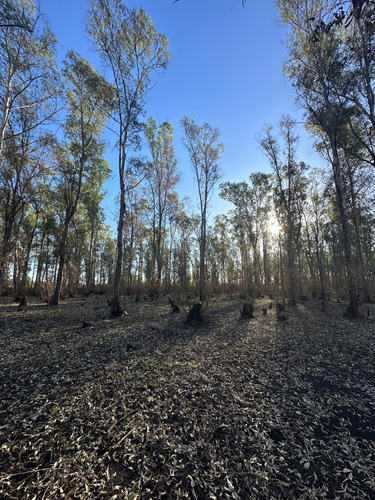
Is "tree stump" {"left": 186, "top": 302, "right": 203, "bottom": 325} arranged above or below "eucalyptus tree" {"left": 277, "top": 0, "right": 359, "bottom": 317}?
below

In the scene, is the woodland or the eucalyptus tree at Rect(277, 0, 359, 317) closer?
the woodland

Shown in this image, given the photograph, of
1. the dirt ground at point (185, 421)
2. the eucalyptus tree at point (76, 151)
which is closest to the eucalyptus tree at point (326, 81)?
the dirt ground at point (185, 421)

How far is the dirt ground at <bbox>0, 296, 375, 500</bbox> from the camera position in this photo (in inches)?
71.6

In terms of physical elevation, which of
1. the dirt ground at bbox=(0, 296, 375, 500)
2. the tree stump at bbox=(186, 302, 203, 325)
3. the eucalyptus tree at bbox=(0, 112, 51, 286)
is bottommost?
the dirt ground at bbox=(0, 296, 375, 500)

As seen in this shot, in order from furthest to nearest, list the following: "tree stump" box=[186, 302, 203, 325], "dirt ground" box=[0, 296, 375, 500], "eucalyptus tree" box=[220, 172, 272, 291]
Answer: "eucalyptus tree" box=[220, 172, 272, 291] → "tree stump" box=[186, 302, 203, 325] → "dirt ground" box=[0, 296, 375, 500]

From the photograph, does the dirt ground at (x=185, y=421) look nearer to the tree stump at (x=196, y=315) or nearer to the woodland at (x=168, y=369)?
the woodland at (x=168, y=369)

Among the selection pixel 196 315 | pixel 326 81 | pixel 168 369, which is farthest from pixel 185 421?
pixel 326 81

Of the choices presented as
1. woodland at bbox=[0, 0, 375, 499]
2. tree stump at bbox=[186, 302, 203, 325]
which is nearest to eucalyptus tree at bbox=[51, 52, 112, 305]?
woodland at bbox=[0, 0, 375, 499]

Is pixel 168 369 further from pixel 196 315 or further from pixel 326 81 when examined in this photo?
pixel 326 81

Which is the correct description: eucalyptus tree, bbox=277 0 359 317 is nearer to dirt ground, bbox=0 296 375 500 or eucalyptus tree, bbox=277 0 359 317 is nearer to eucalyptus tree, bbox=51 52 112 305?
dirt ground, bbox=0 296 375 500

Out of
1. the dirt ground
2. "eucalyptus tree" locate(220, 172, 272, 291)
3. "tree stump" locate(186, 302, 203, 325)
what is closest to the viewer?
the dirt ground

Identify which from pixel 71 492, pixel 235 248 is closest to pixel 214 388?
pixel 71 492

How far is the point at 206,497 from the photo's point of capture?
172 cm

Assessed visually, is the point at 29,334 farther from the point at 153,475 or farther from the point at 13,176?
the point at 13,176
